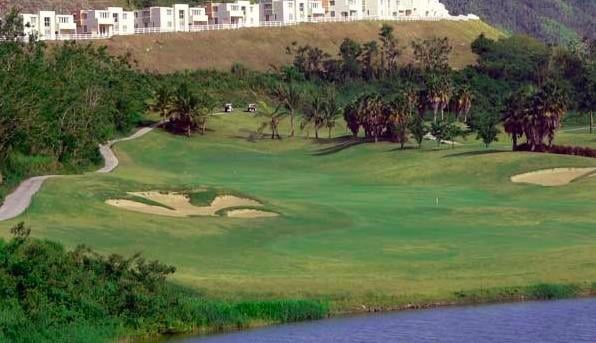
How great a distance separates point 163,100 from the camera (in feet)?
470

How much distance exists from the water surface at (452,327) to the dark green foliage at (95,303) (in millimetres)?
994

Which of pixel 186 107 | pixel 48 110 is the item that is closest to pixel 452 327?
pixel 48 110

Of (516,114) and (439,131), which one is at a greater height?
(516,114)

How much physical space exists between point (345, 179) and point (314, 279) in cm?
5576

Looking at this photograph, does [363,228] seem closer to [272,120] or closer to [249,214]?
[249,214]

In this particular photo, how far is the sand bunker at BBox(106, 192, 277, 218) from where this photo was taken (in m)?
73.0

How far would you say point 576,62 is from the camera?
192250 millimetres

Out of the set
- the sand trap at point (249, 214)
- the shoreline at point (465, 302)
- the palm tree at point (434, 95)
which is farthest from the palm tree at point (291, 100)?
the shoreline at point (465, 302)

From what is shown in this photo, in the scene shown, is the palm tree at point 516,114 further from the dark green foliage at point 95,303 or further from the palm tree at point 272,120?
the dark green foliage at point 95,303

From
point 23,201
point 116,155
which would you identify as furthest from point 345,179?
point 23,201

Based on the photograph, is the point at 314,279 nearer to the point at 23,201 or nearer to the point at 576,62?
the point at 23,201

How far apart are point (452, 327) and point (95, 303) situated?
1095 centimetres

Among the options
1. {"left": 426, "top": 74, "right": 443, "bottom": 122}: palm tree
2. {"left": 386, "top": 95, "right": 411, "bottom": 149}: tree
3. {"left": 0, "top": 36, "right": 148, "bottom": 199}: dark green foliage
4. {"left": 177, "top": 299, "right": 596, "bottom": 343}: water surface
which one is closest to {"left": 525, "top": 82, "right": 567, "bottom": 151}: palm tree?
{"left": 386, "top": 95, "right": 411, "bottom": 149}: tree

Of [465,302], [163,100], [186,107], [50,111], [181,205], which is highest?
[50,111]
